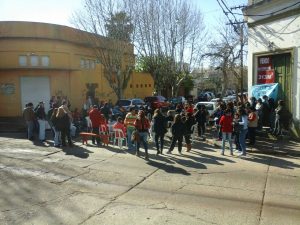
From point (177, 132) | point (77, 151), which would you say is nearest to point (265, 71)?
point (177, 132)

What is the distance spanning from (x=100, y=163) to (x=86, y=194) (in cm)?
313

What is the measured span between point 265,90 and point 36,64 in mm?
15342

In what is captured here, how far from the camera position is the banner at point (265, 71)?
15941mm

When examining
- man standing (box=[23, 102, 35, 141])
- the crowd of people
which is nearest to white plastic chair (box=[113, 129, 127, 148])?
the crowd of people

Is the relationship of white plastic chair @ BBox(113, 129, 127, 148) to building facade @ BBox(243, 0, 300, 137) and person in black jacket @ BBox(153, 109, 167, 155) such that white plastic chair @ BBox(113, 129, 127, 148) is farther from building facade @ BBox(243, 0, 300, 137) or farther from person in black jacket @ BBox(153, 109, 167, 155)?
building facade @ BBox(243, 0, 300, 137)

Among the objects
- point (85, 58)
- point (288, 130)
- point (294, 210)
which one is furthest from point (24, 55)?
point (294, 210)

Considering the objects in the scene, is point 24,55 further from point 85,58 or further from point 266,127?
point 266,127

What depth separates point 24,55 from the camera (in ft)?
80.2

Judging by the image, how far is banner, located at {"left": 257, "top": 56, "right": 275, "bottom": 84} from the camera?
15941 mm

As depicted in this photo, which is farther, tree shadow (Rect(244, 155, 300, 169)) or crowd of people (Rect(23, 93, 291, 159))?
crowd of people (Rect(23, 93, 291, 159))

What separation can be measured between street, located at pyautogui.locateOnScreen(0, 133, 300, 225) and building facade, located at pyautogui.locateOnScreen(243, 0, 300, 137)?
2.97 m

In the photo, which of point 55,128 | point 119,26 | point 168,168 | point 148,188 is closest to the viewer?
point 148,188

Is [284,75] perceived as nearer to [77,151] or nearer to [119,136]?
[119,136]

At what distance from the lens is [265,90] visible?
15883mm
